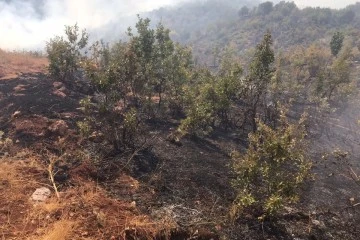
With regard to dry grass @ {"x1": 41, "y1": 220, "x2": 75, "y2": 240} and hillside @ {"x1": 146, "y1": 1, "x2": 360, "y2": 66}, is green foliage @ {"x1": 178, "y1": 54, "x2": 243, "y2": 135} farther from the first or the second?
hillside @ {"x1": 146, "y1": 1, "x2": 360, "y2": 66}

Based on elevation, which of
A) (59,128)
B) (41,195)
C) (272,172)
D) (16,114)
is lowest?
(272,172)

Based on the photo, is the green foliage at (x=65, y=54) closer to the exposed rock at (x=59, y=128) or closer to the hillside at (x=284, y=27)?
the exposed rock at (x=59, y=128)

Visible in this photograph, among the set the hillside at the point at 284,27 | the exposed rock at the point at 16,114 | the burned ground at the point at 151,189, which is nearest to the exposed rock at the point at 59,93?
the burned ground at the point at 151,189

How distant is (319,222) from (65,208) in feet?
28.4

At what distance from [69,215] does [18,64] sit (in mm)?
27335

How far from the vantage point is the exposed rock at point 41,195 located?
1073 cm

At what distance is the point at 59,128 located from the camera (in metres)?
16.7

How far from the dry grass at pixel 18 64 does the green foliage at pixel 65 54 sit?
328 centimetres

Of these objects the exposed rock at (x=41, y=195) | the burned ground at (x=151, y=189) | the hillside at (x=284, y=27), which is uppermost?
the exposed rock at (x=41, y=195)

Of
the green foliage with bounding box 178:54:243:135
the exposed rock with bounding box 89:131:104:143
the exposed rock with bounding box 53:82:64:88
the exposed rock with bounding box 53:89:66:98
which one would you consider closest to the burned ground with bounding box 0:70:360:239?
the exposed rock with bounding box 89:131:104:143

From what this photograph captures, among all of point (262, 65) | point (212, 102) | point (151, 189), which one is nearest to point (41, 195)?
point (151, 189)

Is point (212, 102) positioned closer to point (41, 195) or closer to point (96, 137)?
point (96, 137)

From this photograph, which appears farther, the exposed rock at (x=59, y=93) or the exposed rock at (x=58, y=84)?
the exposed rock at (x=58, y=84)

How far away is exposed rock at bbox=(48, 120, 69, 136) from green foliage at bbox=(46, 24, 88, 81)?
9.87 metres
